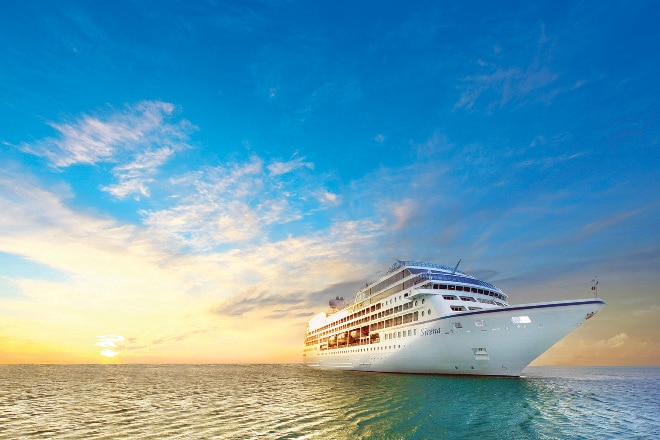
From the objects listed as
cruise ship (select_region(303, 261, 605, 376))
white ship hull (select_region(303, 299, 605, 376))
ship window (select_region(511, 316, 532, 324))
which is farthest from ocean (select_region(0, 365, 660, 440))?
ship window (select_region(511, 316, 532, 324))

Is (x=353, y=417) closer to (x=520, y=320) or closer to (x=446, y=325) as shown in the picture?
(x=446, y=325)

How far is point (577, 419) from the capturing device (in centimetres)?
2553

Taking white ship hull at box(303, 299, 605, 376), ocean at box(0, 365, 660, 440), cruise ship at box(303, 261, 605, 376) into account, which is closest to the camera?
ocean at box(0, 365, 660, 440)

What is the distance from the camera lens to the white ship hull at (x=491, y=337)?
42.0m

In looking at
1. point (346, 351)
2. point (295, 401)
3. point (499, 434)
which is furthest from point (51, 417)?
point (346, 351)

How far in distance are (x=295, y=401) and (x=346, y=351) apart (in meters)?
49.0

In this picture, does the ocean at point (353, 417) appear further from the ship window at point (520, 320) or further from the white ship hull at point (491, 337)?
the ship window at point (520, 320)

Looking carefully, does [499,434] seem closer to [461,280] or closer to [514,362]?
[514,362]

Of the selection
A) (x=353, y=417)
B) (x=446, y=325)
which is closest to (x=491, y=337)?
(x=446, y=325)

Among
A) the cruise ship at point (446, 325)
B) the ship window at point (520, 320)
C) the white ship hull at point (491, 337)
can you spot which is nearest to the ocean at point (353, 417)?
the white ship hull at point (491, 337)

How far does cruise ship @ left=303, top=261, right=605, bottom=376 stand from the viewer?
140ft

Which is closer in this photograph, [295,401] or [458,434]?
→ [458,434]

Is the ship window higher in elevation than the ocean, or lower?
higher

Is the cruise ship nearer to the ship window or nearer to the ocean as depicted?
the ship window
